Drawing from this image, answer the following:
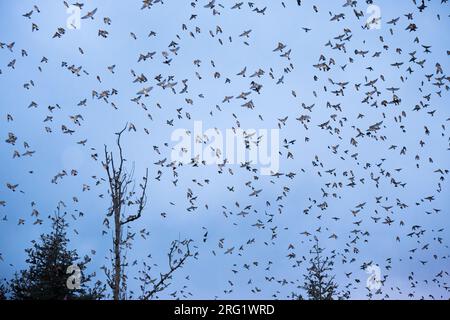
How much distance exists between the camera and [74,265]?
2456 cm
